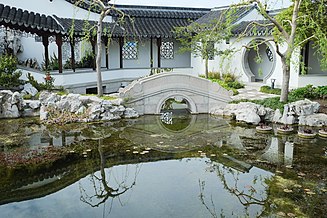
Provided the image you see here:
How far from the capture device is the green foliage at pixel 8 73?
12859 millimetres

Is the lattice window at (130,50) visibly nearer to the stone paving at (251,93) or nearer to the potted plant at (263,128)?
the stone paving at (251,93)

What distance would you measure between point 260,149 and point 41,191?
493 cm

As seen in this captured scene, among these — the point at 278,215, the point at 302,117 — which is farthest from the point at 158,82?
the point at 278,215

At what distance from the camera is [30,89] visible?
1331 cm

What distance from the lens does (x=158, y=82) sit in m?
12.1

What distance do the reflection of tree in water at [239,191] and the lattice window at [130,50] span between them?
15.5m

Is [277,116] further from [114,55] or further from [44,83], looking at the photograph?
[114,55]

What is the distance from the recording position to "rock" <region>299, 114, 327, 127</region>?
406 inches

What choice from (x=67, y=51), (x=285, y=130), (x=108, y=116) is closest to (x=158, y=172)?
(x=285, y=130)

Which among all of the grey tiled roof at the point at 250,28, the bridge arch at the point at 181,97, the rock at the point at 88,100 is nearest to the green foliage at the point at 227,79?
the grey tiled roof at the point at 250,28

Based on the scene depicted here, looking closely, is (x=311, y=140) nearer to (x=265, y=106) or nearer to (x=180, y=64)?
(x=265, y=106)

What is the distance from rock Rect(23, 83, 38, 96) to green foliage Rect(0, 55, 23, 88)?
32 centimetres

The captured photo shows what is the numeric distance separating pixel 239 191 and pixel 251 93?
33.7 ft

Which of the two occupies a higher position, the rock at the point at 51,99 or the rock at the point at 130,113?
the rock at the point at 51,99
